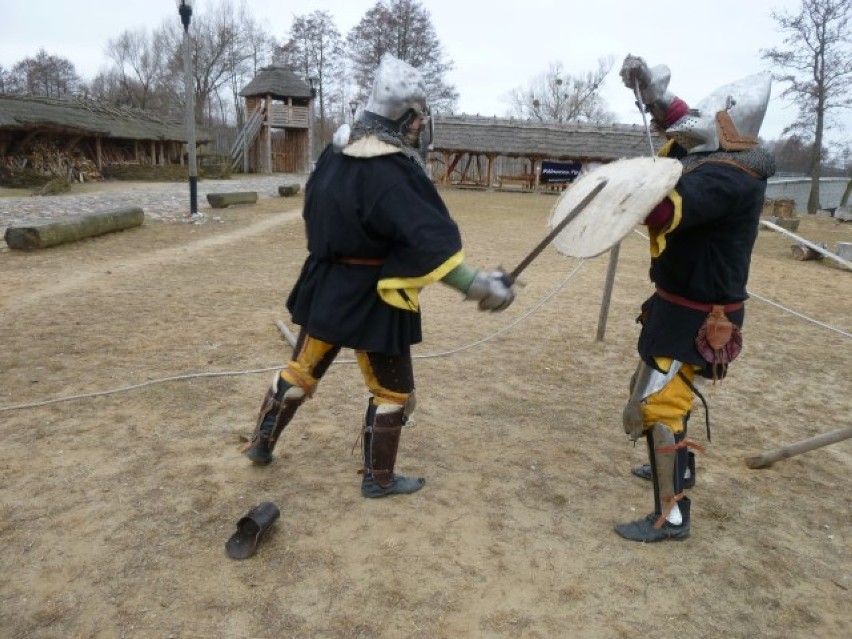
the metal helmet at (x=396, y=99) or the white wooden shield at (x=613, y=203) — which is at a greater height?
the metal helmet at (x=396, y=99)

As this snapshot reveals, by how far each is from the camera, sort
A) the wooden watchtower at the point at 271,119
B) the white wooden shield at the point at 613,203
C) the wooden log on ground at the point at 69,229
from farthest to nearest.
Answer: the wooden watchtower at the point at 271,119
the wooden log on ground at the point at 69,229
the white wooden shield at the point at 613,203

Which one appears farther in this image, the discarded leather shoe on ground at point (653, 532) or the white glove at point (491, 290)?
the discarded leather shoe on ground at point (653, 532)

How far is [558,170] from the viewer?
23922mm

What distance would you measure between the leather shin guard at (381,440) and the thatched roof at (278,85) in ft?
90.5

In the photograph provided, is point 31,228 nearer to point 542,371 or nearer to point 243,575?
point 542,371

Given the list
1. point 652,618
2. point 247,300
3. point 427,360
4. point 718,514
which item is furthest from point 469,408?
point 247,300

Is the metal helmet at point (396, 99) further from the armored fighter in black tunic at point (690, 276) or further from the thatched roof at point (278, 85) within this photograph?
the thatched roof at point (278, 85)

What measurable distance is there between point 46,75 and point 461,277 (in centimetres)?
4940

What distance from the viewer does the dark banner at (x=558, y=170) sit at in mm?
23766

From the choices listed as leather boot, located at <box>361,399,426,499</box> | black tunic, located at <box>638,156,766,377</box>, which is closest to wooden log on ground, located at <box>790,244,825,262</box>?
black tunic, located at <box>638,156,766,377</box>

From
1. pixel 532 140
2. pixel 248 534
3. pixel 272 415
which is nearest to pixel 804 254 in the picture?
pixel 272 415

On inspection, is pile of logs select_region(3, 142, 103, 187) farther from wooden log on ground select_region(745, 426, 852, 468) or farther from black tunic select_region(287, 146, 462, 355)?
wooden log on ground select_region(745, 426, 852, 468)

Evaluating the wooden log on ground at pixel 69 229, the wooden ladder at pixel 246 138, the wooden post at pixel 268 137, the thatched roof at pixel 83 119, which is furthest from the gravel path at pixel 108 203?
the wooden post at pixel 268 137

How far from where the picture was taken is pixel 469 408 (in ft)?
11.7
